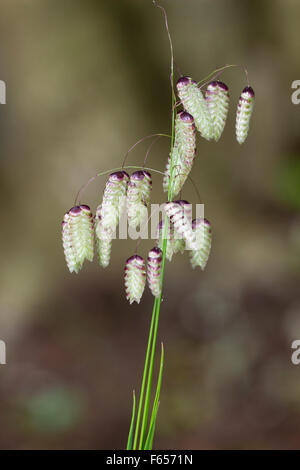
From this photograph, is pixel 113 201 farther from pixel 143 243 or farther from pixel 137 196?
pixel 143 243

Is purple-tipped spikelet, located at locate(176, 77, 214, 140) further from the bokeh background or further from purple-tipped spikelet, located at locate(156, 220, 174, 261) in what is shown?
the bokeh background

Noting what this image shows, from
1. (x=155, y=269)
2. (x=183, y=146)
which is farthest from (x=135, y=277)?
(x=183, y=146)

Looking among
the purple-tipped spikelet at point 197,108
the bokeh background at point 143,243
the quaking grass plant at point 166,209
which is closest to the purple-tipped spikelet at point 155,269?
the quaking grass plant at point 166,209

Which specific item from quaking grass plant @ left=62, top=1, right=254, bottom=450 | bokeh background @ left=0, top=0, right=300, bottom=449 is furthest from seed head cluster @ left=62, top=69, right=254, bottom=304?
bokeh background @ left=0, top=0, right=300, bottom=449

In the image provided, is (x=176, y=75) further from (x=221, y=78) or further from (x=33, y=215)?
(x=33, y=215)

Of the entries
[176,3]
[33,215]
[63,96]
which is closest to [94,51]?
[63,96]
